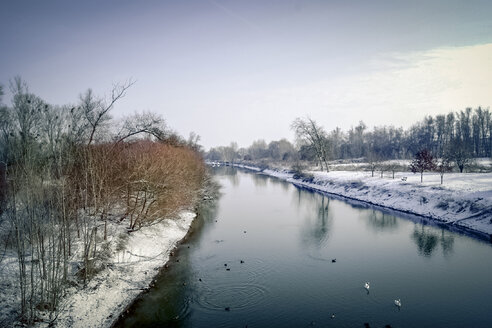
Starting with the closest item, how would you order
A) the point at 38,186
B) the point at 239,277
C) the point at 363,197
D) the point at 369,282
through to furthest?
the point at 38,186, the point at 369,282, the point at 239,277, the point at 363,197

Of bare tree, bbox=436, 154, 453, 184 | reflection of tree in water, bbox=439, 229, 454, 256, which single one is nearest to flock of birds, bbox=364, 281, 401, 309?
reflection of tree in water, bbox=439, 229, 454, 256

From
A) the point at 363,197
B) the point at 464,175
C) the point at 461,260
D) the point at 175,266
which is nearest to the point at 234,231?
the point at 175,266

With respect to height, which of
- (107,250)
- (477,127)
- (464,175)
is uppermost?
(477,127)

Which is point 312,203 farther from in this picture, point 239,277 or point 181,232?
point 239,277

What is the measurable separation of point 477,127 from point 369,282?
349 ft

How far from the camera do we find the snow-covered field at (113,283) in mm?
13586

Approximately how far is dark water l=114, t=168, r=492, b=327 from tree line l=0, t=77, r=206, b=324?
427 centimetres

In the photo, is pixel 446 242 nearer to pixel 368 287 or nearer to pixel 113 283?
pixel 368 287

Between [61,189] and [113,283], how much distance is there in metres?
6.78

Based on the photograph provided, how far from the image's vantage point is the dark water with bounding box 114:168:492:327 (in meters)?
14.5


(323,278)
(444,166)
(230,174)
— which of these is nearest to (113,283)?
(323,278)

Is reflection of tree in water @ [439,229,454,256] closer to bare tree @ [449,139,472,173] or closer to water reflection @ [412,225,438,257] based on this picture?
water reflection @ [412,225,438,257]

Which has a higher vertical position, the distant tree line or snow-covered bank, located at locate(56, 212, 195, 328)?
the distant tree line

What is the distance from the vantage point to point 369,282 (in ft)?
59.1
